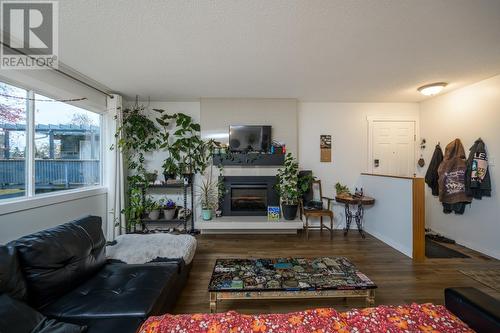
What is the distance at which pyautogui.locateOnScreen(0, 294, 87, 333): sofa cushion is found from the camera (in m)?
0.96

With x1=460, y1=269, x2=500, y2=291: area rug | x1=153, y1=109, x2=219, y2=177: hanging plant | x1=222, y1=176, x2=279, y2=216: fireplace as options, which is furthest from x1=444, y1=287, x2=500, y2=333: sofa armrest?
x1=153, y1=109, x2=219, y2=177: hanging plant

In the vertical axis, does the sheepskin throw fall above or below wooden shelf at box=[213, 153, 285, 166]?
below

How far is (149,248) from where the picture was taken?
2227 mm

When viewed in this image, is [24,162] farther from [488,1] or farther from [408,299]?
[488,1]

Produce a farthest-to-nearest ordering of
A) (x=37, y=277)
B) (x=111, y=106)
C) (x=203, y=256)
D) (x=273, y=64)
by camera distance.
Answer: (x=111, y=106), (x=203, y=256), (x=273, y=64), (x=37, y=277)

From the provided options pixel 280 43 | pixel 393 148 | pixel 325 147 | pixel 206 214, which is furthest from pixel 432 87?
pixel 206 214

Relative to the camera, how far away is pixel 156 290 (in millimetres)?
1506

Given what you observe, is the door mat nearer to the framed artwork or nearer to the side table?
the side table

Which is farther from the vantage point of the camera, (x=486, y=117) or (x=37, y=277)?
(x=486, y=117)

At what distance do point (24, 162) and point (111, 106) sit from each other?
4.98 feet

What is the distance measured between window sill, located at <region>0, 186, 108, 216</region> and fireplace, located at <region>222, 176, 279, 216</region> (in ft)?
6.79

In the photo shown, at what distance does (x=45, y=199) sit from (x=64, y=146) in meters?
0.79

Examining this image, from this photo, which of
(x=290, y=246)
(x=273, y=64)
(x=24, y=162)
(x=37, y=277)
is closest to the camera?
(x=37, y=277)

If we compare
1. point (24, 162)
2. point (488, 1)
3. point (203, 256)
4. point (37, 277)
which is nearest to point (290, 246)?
point (203, 256)
